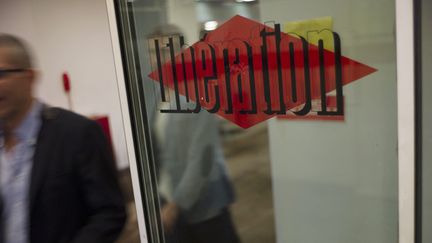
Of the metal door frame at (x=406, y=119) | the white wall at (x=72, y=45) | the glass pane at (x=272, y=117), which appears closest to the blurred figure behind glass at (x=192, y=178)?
the glass pane at (x=272, y=117)

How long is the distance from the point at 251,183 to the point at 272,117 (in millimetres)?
382

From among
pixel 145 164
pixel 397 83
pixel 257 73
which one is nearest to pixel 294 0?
pixel 257 73

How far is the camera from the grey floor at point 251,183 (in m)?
1.64

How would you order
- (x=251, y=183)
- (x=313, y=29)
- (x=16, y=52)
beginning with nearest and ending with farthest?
(x=16, y=52) → (x=313, y=29) → (x=251, y=183)

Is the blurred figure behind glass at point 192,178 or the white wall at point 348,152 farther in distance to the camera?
the blurred figure behind glass at point 192,178

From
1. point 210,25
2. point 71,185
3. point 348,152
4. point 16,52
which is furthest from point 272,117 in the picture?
point 16,52

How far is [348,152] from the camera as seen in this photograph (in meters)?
1.45

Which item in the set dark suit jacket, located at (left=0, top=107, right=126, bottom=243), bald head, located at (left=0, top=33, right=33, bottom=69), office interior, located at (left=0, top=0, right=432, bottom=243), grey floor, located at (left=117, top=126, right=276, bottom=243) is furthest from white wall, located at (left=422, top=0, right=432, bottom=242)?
bald head, located at (left=0, top=33, right=33, bottom=69)

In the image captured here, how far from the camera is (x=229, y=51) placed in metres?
1.55

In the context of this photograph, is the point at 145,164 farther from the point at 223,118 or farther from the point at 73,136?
the point at 73,136

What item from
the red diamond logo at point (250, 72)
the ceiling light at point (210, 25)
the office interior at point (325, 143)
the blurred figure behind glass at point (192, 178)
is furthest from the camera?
the blurred figure behind glass at point (192, 178)

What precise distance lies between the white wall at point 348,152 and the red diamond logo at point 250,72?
0.18 ft

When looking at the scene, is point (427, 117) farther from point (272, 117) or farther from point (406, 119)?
point (272, 117)

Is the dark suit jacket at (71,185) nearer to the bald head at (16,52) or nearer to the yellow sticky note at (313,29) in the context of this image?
the bald head at (16,52)
